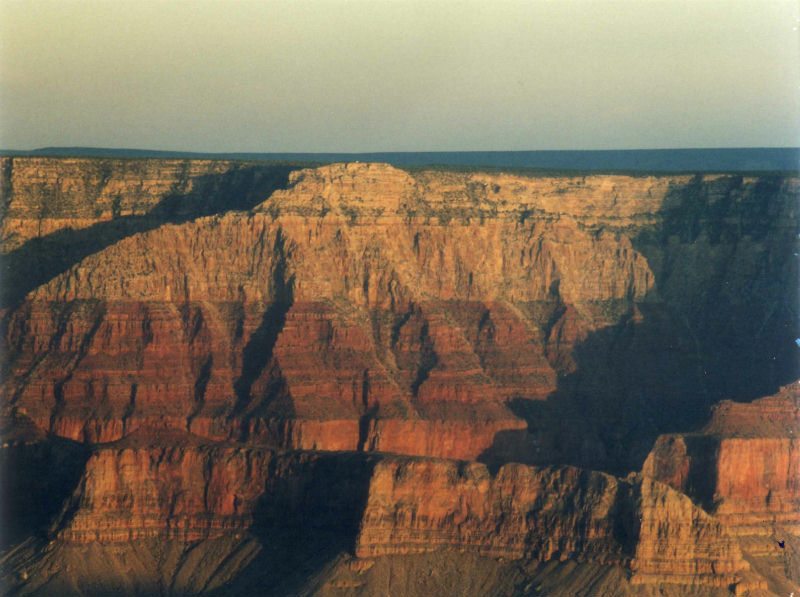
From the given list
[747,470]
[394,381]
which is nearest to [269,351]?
[394,381]

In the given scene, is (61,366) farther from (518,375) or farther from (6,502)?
(518,375)

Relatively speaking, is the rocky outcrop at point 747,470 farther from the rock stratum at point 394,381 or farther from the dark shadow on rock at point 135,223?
the dark shadow on rock at point 135,223

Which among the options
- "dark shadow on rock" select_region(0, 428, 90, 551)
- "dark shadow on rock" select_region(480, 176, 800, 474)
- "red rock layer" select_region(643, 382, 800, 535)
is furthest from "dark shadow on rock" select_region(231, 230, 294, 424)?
"red rock layer" select_region(643, 382, 800, 535)

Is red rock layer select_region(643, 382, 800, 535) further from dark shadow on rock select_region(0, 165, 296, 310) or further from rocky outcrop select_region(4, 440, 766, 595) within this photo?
dark shadow on rock select_region(0, 165, 296, 310)

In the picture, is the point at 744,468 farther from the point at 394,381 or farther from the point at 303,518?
the point at 394,381

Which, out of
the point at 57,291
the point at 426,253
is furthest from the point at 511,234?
the point at 57,291

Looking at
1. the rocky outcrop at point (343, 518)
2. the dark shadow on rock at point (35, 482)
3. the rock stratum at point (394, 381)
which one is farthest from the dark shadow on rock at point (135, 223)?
the rocky outcrop at point (343, 518)

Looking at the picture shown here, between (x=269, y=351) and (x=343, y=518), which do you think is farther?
(x=269, y=351)
